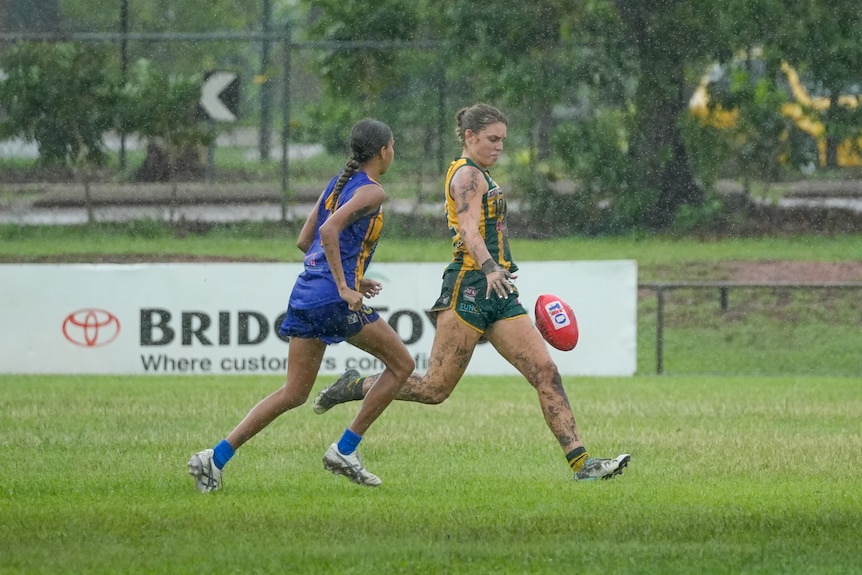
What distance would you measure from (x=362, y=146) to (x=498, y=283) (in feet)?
3.02

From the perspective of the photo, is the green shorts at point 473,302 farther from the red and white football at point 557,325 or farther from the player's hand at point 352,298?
the player's hand at point 352,298

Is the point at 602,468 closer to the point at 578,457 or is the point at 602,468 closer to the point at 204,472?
the point at 578,457

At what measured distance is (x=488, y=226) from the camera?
26.5ft

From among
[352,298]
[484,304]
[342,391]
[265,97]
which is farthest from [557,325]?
[265,97]

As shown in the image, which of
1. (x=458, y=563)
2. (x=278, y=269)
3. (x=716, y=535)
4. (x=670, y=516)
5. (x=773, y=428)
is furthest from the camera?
(x=278, y=269)

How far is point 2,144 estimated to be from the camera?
864 inches

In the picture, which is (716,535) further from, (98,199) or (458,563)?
(98,199)

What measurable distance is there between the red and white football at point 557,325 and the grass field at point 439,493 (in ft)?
2.29

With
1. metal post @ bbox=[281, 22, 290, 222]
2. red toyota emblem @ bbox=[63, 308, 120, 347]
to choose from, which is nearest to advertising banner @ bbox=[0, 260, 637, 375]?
red toyota emblem @ bbox=[63, 308, 120, 347]

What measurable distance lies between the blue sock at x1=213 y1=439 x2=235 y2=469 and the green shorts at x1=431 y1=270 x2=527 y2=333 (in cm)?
128

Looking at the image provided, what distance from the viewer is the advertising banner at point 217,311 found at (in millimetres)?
15758

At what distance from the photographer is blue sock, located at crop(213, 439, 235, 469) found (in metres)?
7.59

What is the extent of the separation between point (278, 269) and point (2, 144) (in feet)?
24.9

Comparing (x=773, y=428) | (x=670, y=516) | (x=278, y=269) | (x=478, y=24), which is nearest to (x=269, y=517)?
(x=670, y=516)
